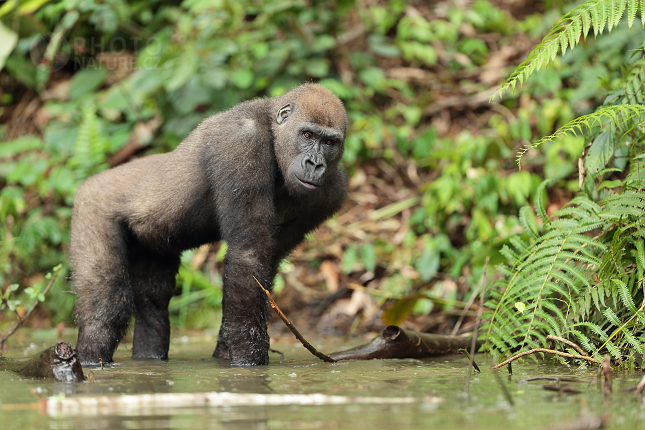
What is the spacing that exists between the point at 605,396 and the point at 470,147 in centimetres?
611

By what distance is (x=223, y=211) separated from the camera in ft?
17.2

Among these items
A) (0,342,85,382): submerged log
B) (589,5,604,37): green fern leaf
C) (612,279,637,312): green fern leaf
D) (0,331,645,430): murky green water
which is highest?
(589,5,604,37): green fern leaf

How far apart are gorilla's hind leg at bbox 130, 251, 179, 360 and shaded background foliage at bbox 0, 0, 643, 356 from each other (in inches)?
106

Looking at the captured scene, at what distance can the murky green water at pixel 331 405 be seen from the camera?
110 inches

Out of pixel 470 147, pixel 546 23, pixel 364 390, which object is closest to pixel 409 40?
pixel 546 23

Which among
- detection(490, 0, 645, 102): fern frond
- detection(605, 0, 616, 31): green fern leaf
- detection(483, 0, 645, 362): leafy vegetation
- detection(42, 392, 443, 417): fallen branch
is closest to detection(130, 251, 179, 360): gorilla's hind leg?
detection(42, 392, 443, 417): fallen branch

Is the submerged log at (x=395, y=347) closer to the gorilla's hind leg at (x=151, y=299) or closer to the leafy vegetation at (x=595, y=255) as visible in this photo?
the leafy vegetation at (x=595, y=255)

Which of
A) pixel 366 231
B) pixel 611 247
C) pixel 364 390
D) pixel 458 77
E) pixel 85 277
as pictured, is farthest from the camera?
pixel 458 77

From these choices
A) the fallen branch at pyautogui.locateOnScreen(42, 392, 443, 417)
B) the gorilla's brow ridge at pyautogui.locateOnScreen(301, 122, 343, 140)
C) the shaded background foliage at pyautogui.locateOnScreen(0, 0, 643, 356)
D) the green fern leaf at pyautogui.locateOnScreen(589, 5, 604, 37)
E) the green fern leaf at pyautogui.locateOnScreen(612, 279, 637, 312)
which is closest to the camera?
the fallen branch at pyautogui.locateOnScreen(42, 392, 443, 417)

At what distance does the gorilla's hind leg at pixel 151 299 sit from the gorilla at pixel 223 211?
0.04 feet

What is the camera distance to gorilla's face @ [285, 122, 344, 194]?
5.39 m

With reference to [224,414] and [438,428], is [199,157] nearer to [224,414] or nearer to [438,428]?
[224,414]

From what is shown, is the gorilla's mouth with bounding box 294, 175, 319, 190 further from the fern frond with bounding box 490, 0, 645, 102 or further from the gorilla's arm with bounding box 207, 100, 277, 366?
the fern frond with bounding box 490, 0, 645, 102

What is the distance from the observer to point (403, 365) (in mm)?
4883
